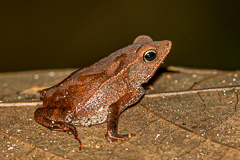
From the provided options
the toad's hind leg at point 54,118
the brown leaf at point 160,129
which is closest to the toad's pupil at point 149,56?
the brown leaf at point 160,129

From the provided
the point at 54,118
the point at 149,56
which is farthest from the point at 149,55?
the point at 54,118

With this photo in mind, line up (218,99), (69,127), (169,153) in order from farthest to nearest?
(218,99)
(69,127)
(169,153)

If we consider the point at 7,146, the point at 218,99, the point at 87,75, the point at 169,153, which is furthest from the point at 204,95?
the point at 7,146

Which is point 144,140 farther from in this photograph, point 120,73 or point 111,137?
point 120,73

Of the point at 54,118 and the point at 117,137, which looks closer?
the point at 117,137

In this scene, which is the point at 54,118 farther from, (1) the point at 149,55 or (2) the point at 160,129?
(1) the point at 149,55

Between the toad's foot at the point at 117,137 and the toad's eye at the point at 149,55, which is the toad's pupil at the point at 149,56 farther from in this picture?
the toad's foot at the point at 117,137
